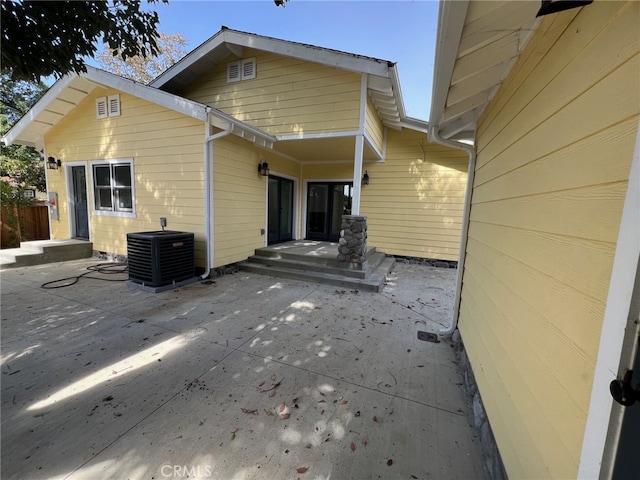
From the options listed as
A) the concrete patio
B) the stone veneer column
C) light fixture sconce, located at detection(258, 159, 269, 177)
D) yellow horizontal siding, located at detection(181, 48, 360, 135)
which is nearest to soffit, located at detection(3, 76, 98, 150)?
yellow horizontal siding, located at detection(181, 48, 360, 135)

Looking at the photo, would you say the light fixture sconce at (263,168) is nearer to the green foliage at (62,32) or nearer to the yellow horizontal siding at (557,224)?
the green foliage at (62,32)

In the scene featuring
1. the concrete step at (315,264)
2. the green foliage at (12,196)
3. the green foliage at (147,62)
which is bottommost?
the concrete step at (315,264)

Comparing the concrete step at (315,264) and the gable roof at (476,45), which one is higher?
the gable roof at (476,45)

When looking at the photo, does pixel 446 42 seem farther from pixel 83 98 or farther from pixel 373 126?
pixel 83 98

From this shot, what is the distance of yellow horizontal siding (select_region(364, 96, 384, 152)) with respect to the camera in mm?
5431

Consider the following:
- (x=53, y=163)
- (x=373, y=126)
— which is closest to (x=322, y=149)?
(x=373, y=126)

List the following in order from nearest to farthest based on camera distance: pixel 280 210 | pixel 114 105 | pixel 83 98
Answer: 1. pixel 114 105
2. pixel 83 98
3. pixel 280 210

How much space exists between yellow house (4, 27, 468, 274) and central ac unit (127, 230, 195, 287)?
0.52m

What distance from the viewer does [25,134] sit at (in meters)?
6.88

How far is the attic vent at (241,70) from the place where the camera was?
237 inches

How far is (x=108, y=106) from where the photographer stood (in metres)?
6.03

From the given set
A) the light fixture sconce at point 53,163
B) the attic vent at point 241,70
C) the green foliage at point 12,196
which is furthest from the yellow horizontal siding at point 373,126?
the green foliage at point 12,196

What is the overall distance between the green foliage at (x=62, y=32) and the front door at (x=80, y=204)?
5140 mm

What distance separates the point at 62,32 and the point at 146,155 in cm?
344
